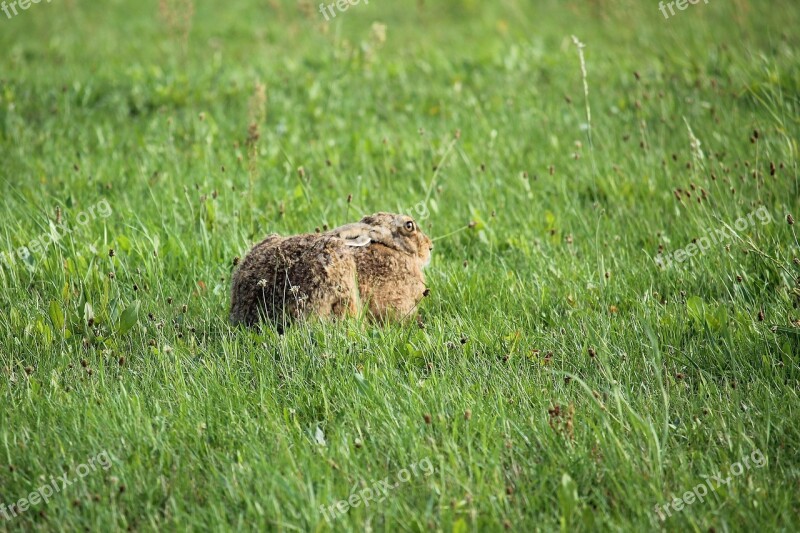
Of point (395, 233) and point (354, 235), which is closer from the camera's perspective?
point (354, 235)

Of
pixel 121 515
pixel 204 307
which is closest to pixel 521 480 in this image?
pixel 121 515

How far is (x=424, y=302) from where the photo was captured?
504 cm

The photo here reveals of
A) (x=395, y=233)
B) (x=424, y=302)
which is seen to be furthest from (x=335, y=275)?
(x=424, y=302)

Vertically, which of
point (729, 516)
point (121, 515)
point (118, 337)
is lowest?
point (729, 516)

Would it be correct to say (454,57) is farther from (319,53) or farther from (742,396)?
(742,396)

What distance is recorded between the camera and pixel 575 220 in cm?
619

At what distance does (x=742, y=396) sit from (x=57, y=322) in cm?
361

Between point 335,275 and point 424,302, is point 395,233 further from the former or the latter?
point 335,275

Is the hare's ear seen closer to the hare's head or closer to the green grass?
the hare's head

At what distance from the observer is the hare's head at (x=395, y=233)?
4.74m

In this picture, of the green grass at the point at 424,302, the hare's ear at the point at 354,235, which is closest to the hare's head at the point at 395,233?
the hare's ear at the point at 354,235

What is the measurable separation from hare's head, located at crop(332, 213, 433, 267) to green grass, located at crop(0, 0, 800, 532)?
36 cm

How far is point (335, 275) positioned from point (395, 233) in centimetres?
59

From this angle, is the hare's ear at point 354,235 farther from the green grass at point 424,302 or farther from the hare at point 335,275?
the green grass at point 424,302
